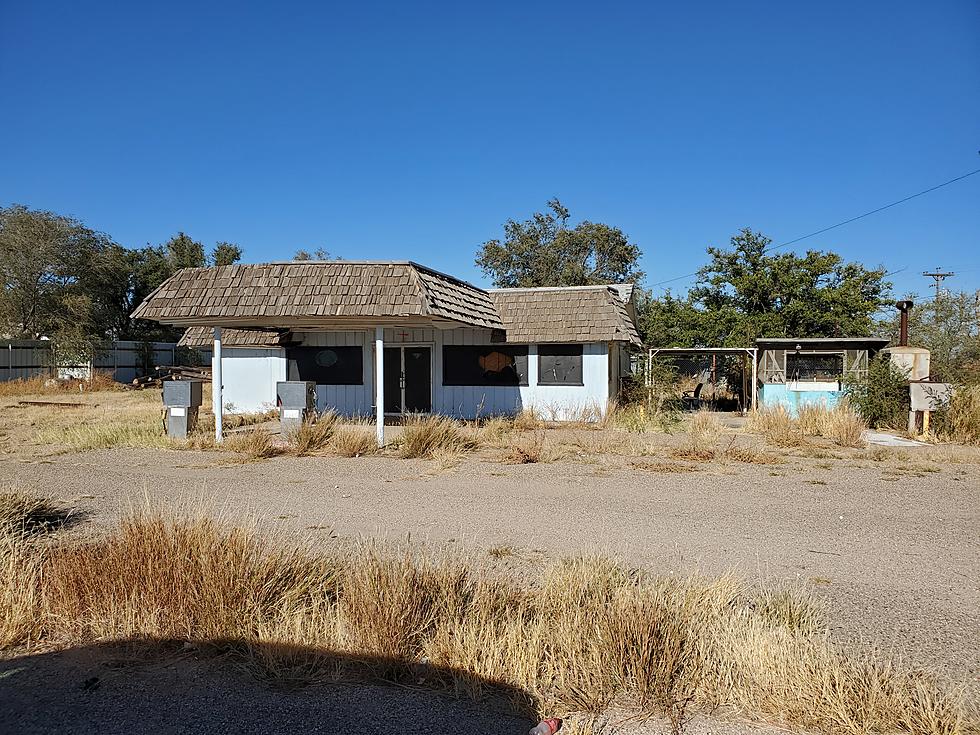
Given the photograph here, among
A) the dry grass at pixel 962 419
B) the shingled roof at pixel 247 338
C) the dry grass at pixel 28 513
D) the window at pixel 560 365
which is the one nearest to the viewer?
the dry grass at pixel 28 513

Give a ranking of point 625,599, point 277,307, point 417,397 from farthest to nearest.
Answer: point 417,397, point 277,307, point 625,599

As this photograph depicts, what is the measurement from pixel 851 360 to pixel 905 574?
→ 17.5m

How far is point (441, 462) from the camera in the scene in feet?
38.3

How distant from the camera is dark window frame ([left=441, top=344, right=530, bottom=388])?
1956 centimetres

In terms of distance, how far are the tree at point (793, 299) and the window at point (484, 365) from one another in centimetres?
1376

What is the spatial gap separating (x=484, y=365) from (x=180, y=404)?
27.6ft

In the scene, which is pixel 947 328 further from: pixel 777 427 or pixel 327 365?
pixel 327 365

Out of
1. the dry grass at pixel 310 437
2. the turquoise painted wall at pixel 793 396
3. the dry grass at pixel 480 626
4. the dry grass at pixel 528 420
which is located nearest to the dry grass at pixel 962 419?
the turquoise painted wall at pixel 793 396

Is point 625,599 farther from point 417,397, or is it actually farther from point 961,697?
point 417,397

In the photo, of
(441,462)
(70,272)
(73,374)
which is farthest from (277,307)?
(70,272)

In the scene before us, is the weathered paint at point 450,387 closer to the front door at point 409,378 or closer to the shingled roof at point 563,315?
the front door at point 409,378

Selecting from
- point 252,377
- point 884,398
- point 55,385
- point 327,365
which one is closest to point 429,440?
point 327,365

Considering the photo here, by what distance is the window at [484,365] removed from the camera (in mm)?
19578

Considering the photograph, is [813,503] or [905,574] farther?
[813,503]
